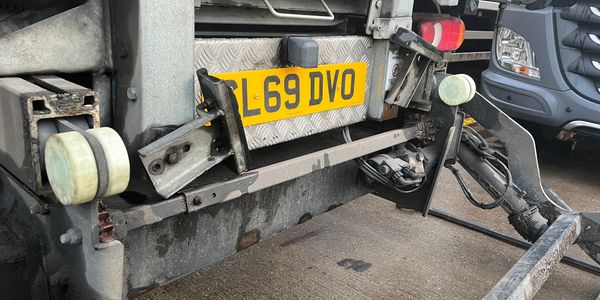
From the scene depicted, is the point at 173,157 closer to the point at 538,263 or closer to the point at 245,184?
the point at 245,184

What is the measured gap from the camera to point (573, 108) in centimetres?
407

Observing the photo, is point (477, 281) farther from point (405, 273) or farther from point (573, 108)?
point (573, 108)

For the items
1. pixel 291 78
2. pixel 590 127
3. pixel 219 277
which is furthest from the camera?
pixel 590 127

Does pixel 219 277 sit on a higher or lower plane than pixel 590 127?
lower

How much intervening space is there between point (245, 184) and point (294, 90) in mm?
458

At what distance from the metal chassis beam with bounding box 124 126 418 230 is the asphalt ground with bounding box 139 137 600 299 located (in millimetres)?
928

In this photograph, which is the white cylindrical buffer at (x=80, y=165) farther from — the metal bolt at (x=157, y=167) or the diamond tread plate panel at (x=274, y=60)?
the diamond tread plate panel at (x=274, y=60)

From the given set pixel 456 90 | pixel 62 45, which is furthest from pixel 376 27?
pixel 62 45

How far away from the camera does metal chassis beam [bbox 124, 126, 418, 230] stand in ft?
4.49

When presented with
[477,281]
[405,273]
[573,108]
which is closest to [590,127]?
[573,108]

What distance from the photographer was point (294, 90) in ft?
6.14

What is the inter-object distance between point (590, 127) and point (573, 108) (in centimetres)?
20

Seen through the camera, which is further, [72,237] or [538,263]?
[538,263]

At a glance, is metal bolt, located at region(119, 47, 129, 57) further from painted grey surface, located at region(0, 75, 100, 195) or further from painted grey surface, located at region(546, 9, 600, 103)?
painted grey surface, located at region(546, 9, 600, 103)
